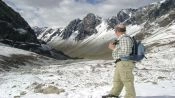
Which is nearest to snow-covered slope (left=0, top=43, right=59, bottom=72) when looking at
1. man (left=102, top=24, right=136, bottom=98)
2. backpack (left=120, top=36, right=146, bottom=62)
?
man (left=102, top=24, right=136, bottom=98)

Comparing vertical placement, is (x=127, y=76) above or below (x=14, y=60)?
below

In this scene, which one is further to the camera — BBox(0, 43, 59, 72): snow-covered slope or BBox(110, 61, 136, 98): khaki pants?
BBox(0, 43, 59, 72): snow-covered slope

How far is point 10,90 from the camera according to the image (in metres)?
21.5

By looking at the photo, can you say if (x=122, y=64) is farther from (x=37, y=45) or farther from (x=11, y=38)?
(x=37, y=45)

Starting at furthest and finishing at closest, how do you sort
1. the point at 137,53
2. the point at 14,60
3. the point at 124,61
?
the point at 14,60 < the point at 124,61 < the point at 137,53

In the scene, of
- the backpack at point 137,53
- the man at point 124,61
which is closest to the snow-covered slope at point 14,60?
the man at point 124,61

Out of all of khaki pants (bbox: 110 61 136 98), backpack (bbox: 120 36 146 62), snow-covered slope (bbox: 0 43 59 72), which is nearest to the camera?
khaki pants (bbox: 110 61 136 98)

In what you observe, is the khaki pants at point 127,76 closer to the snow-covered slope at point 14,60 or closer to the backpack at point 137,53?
the backpack at point 137,53

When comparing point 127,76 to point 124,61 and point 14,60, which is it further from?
point 14,60

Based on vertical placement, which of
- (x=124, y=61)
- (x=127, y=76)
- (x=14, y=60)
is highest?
A: (x=14, y=60)

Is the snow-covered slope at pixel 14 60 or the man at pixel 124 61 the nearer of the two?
the man at pixel 124 61

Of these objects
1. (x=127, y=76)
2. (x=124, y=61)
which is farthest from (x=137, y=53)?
(x=127, y=76)

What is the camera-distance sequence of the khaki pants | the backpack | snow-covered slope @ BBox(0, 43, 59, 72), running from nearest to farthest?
1. the khaki pants
2. the backpack
3. snow-covered slope @ BBox(0, 43, 59, 72)

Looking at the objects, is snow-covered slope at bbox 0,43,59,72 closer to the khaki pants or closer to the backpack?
the khaki pants
